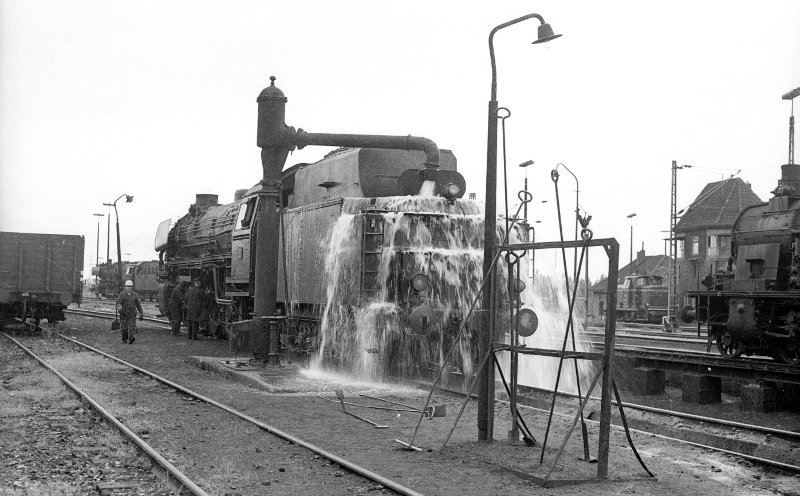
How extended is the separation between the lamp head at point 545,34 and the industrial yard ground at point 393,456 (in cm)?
429

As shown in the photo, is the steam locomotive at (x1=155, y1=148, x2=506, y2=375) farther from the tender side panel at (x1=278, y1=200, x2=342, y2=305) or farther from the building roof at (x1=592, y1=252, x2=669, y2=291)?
the building roof at (x1=592, y1=252, x2=669, y2=291)

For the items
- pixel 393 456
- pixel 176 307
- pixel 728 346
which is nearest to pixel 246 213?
pixel 176 307

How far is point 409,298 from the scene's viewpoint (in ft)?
41.7

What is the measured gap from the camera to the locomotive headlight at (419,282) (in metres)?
12.5

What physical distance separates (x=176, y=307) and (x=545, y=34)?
20320 mm

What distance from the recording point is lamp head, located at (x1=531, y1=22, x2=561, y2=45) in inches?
356

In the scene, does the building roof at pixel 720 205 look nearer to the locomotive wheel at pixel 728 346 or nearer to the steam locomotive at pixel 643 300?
the steam locomotive at pixel 643 300

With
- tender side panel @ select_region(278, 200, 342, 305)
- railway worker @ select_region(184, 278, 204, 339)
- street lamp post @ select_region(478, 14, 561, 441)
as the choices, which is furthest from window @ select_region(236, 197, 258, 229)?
street lamp post @ select_region(478, 14, 561, 441)

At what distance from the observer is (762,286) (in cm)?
1464

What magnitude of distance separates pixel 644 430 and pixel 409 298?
3.94 m

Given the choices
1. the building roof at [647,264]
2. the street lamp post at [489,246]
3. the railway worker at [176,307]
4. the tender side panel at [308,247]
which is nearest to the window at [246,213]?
the tender side panel at [308,247]

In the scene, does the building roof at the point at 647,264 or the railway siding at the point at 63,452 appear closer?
the railway siding at the point at 63,452

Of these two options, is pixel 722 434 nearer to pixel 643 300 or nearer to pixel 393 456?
pixel 393 456

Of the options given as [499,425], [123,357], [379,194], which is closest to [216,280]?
[123,357]
